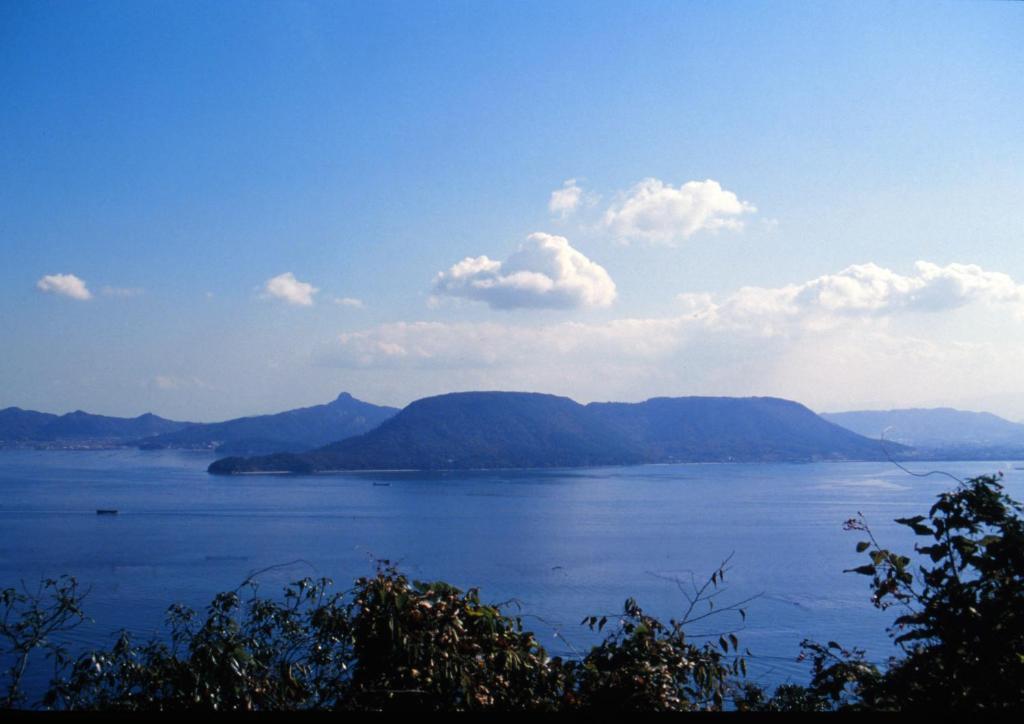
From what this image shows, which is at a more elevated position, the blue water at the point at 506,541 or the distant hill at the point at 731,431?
→ the distant hill at the point at 731,431

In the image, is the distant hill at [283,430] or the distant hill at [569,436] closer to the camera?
the distant hill at [569,436]

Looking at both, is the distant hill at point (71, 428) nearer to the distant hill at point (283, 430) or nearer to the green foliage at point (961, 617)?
the distant hill at point (283, 430)

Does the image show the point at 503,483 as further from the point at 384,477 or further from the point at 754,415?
the point at 754,415

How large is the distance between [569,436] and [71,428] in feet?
273

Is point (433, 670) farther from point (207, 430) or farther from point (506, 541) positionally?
point (207, 430)

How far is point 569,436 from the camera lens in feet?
307

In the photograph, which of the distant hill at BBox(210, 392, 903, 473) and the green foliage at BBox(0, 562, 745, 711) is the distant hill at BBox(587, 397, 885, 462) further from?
the green foliage at BBox(0, 562, 745, 711)

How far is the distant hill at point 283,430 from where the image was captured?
105 m

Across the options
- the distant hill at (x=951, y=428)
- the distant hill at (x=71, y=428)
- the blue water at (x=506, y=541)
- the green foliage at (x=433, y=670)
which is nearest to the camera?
the green foliage at (x=433, y=670)

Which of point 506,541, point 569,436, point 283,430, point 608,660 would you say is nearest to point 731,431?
point 569,436

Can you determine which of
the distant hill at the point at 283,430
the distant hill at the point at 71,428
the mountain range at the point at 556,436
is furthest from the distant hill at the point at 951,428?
the distant hill at the point at 71,428

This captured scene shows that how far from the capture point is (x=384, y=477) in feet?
224

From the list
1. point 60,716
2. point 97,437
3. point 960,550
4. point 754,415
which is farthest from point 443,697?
point 97,437

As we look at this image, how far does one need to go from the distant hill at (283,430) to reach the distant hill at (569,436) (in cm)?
1907
